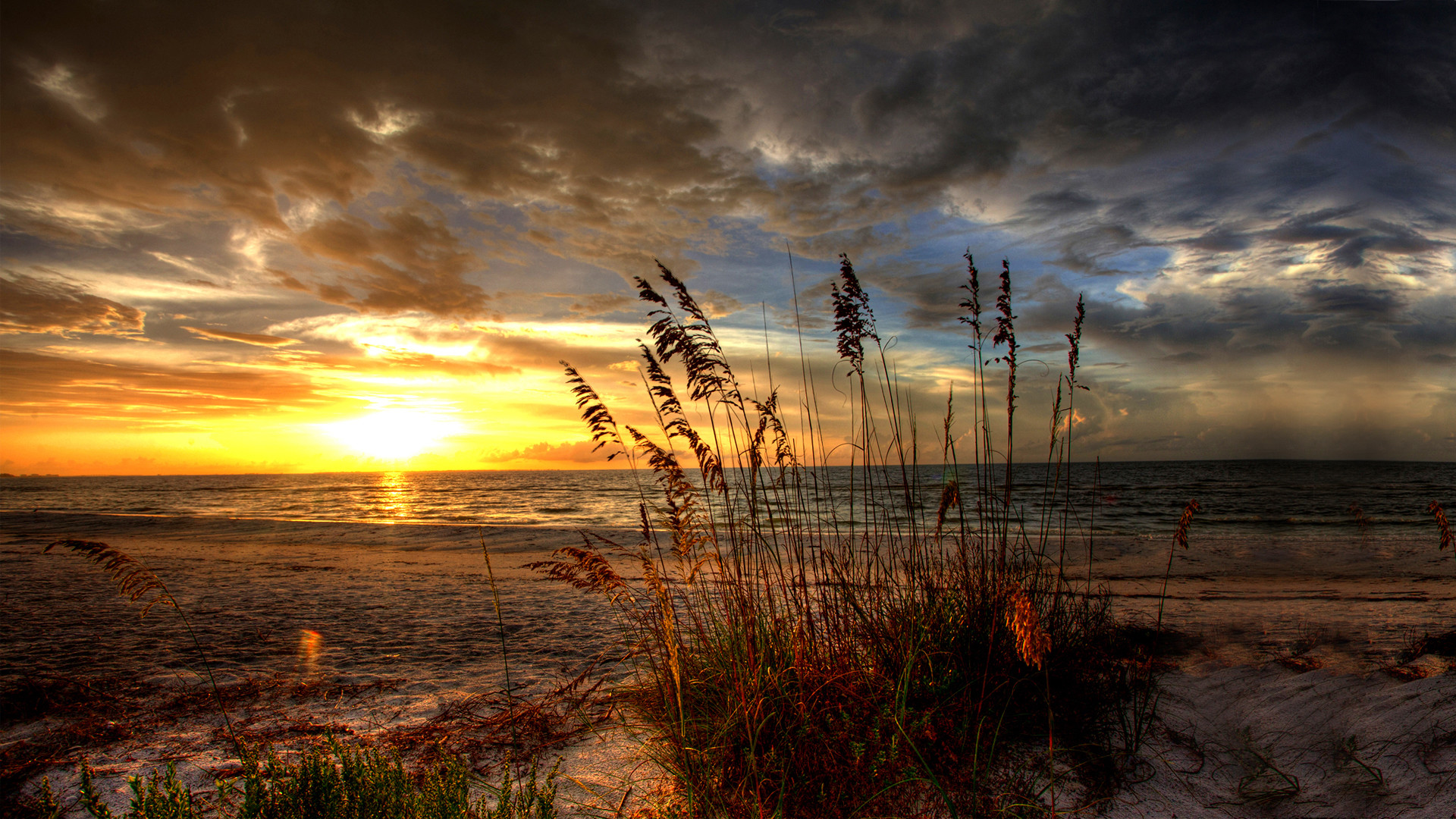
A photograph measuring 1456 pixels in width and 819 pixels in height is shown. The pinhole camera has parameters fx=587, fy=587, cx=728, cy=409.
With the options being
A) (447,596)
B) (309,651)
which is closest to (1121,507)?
(447,596)

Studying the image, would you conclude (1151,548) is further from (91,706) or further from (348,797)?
(91,706)

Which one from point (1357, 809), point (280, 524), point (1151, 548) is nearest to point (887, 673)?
point (1357, 809)

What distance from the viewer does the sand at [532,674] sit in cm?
280

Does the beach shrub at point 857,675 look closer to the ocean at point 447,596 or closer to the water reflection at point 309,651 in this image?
the ocean at point 447,596

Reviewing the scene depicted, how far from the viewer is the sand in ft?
9.18

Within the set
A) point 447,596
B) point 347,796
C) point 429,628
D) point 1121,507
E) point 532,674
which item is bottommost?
point 1121,507

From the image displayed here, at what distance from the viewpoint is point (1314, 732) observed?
3145mm

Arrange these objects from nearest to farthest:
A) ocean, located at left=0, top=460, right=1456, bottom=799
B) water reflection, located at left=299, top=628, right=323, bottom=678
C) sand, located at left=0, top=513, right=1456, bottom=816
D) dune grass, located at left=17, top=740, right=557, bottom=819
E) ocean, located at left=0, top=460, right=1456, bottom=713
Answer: dune grass, located at left=17, top=740, right=557, bottom=819
sand, located at left=0, top=513, right=1456, bottom=816
ocean, located at left=0, top=460, right=1456, bottom=799
water reflection, located at left=299, top=628, right=323, bottom=678
ocean, located at left=0, top=460, right=1456, bottom=713

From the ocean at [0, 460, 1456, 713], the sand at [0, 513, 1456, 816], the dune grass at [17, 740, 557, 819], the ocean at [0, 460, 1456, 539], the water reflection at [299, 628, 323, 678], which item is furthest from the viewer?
the ocean at [0, 460, 1456, 539]

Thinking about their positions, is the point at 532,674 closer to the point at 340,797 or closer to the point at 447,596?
the point at 340,797

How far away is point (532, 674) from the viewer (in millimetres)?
4445

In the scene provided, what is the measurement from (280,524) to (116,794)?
20043 millimetres

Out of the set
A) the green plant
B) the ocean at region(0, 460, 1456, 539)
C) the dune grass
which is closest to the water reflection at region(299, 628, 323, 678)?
the dune grass

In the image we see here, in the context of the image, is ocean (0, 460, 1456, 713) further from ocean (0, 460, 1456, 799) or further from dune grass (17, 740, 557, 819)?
dune grass (17, 740, 557, 819)
